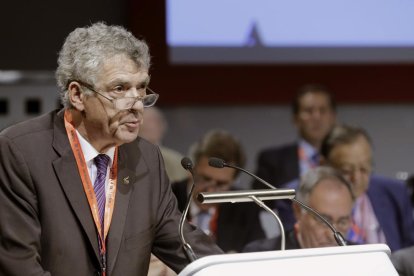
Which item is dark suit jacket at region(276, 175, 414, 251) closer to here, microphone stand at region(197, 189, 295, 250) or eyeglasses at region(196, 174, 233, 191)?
eyeglasses at region(196, 174, 233, 191)

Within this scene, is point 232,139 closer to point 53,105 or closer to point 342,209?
point 342,209

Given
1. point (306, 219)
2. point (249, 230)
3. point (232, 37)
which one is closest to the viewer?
point (306, 219)

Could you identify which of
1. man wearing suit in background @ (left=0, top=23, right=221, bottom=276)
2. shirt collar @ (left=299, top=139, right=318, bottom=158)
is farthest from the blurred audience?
man wearing suit in background @ (left=0, top=23, right=221, bottom=276)

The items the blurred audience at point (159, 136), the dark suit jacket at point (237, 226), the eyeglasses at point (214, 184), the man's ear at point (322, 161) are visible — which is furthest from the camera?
the blurred audience at point (159, 136)

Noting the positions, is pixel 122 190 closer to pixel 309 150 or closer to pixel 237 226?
pixel 237 226

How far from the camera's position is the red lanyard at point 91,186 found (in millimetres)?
2920

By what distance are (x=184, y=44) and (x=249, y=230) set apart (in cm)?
180

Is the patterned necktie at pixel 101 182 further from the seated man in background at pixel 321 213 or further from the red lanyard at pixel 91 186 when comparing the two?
the seated man in background at pixel 321 213

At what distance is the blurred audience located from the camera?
19.8 feet

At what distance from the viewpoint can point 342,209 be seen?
4.41 metres

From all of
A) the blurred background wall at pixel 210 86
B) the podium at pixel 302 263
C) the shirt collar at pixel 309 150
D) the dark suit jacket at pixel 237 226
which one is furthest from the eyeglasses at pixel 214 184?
the podium at pixel 302 263

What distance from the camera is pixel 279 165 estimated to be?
5.88m

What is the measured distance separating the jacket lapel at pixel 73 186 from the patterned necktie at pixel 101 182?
0.05 metres

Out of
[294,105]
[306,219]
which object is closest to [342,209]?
[306,219]
